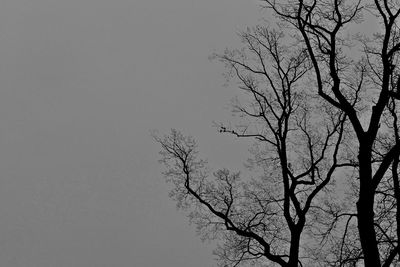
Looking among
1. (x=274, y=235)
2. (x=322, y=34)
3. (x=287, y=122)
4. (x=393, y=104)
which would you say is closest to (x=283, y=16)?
(x=322, y=34)

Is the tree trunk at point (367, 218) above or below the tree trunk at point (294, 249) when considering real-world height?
below

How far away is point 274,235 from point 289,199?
5.42 ft

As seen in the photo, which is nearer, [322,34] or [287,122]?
[322,34]

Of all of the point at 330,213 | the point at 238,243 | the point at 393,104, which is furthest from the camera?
the point at 238,243

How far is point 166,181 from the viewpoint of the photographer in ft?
58.9

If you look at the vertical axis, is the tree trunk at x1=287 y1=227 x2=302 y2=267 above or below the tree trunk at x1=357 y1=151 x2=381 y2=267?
above

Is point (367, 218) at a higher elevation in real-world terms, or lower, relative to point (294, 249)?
lower

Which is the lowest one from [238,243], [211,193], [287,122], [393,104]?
[238,243]

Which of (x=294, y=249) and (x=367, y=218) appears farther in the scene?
(x=294, y=249)

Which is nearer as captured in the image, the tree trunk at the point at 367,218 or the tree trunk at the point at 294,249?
the tree trunk at the point at 367,218

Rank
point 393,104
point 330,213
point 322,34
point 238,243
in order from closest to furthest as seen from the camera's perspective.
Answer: point 322,34 < point 393,104 < point 330,213 < point 238,243

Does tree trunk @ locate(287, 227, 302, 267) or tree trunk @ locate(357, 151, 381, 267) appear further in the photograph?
tree trunk @ locate(287, 227, 302, 267)

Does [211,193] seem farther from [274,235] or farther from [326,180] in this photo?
[326,180]

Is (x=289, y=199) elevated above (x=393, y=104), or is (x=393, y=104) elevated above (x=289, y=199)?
(x=393, y=104)
